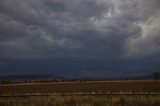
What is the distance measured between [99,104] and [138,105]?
2.74m

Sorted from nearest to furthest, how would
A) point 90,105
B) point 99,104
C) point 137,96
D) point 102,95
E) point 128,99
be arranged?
point 90,105 → point 99,104 → point 128,99 → point 137,96 → point 102,95

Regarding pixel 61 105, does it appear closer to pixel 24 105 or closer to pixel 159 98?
pixel 24 105

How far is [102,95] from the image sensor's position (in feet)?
90.1

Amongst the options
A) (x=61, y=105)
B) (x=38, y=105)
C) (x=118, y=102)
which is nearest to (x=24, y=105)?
(x=38, y=105)

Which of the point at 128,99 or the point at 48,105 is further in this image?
the point at 128,99

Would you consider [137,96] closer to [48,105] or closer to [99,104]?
[99,104]

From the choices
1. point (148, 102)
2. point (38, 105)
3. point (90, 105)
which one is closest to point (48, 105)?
point (38, 105)

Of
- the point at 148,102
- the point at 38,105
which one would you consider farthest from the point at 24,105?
the point at 148,102

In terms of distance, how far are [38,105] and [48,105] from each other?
0.68m

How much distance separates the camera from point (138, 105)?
19.3m

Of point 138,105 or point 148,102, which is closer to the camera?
point 138,105

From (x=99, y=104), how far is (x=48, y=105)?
3516 mm

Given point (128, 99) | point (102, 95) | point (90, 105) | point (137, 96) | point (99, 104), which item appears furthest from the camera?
point (102, 95)

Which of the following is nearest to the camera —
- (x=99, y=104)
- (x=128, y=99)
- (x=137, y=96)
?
(x=99, y=104)
